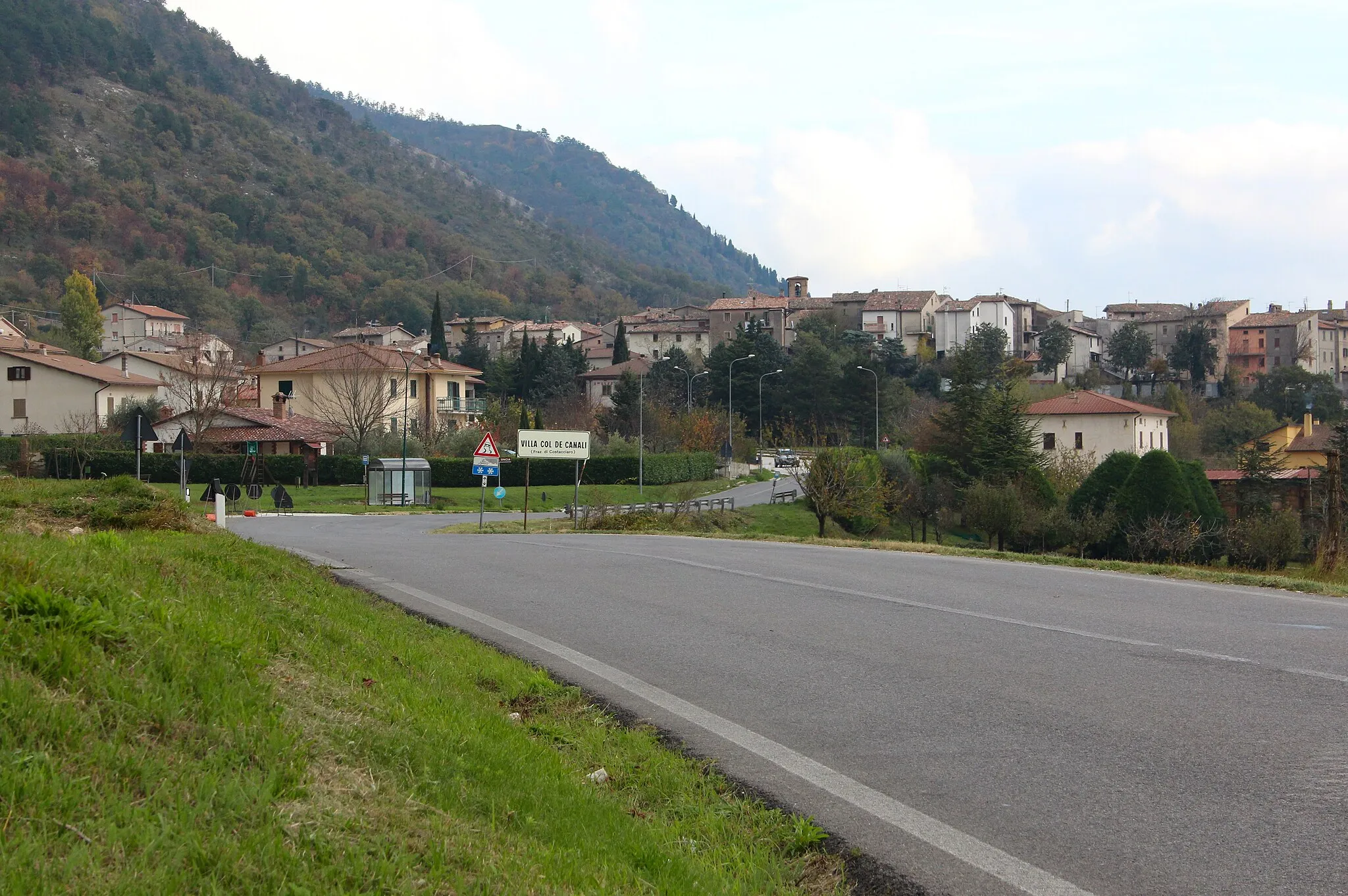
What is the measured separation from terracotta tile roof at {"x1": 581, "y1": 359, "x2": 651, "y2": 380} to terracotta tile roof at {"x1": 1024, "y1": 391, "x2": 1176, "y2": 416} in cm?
4023

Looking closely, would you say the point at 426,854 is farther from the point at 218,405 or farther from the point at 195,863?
the point at 218,405

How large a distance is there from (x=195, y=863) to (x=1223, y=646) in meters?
8.74

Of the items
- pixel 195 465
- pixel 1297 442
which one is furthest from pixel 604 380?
pixel 1297 442

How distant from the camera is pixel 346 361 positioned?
7988 centimetres

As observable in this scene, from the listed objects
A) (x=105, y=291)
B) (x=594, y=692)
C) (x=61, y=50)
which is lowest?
(x=594, y=692)

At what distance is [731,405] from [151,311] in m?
76.5

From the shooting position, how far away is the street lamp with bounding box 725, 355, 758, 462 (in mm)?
83750

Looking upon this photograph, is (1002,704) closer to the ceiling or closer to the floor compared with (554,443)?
closer to the floor

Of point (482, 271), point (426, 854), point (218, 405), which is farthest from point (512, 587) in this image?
point (482, 271)

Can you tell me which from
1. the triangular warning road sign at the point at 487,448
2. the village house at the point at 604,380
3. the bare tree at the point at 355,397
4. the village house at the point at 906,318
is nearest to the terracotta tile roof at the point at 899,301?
A: the village house at the point at 906,318

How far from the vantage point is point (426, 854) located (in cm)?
439

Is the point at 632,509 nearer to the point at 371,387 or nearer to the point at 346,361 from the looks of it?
the point at 371,387

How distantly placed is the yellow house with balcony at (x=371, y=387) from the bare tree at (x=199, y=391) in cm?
417

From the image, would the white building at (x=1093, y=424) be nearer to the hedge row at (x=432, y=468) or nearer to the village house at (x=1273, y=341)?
the hedge row at (x=432, y=468)
